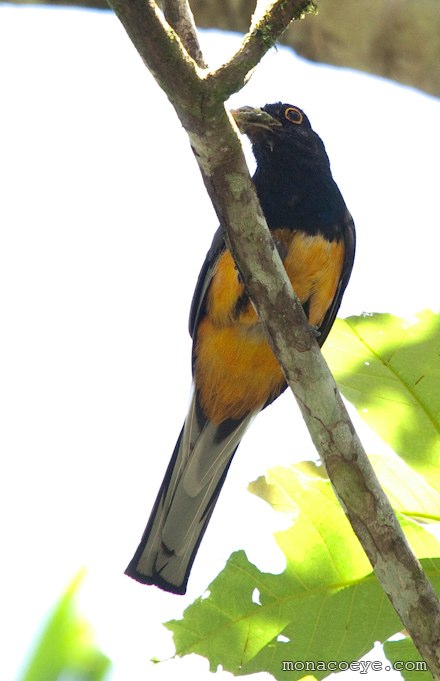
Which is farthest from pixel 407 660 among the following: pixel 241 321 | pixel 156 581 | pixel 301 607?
pixel 241 321

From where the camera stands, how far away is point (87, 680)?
2.04 m

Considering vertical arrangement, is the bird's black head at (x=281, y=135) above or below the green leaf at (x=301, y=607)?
above

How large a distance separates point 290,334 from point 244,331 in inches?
66.4

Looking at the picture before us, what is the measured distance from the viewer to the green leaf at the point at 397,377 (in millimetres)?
3598

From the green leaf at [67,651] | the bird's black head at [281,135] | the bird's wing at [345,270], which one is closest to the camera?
the green leaf at [67,651]

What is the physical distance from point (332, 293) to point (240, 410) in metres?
0.84

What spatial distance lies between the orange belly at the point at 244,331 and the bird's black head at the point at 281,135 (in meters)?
0.54

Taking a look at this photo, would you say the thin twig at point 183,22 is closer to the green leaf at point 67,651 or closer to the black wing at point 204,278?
the black wing at point 204,278

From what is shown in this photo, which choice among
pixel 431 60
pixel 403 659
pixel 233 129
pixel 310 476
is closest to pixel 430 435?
pixel 310 476

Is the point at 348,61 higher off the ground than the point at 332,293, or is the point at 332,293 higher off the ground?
the point at 348,61

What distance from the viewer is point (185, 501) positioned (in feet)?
16.1

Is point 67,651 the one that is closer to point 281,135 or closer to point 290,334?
point 290,334

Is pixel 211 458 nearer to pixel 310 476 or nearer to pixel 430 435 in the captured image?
pixel 310 476

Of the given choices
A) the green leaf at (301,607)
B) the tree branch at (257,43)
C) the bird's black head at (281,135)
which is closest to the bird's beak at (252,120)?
the bird's black head at (281,135)
